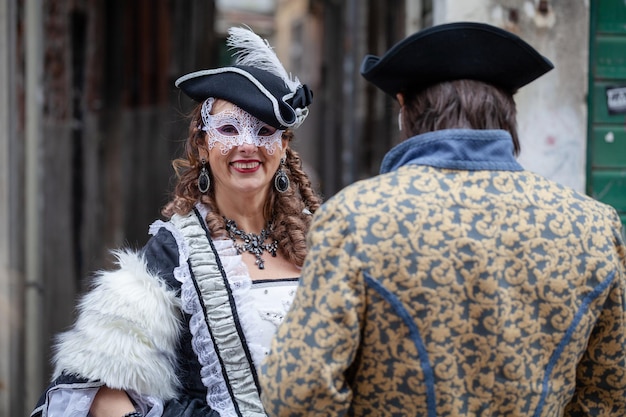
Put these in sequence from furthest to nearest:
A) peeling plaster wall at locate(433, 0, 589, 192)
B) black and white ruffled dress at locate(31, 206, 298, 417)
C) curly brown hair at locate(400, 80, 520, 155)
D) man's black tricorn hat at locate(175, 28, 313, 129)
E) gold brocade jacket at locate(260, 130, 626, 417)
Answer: peeling plaster wall at locate(433, 0, 589, 192)
man's black tricorn hat at locate(175, 28, 313, 129)
black and white ruffled dress at locate(31, 206, 298, 417)
curly brown hair at locate(400, 80, 520, 155)
gold brocade jacket at locate(260, 130, 626, 417)

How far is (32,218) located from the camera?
5.02 m

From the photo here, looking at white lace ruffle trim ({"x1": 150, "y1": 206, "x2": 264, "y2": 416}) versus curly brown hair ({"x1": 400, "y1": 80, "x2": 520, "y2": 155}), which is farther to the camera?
white lace ruffle trim ({"x1": 150, "y1": 206, "x2": 264, "y2": 416})

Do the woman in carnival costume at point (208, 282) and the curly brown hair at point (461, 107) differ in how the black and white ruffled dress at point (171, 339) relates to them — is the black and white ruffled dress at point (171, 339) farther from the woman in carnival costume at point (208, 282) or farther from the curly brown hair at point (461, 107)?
the curly brown hair at point (461, 107)

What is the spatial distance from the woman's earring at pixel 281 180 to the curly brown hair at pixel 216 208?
0.02m

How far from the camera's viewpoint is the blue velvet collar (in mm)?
1946

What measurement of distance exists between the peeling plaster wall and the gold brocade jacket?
2.35 meters

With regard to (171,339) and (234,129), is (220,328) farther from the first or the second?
(234,129)

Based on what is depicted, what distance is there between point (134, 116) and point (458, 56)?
22.7ft

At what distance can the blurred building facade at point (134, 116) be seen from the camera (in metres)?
4.28

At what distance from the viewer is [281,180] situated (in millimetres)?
2938

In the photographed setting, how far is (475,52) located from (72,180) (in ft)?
17.1

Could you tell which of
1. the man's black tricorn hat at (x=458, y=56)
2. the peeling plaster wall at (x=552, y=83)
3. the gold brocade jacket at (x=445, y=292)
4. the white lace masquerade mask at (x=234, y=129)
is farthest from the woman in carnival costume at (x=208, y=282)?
the peeling plaster wall at (x=552, y=83)

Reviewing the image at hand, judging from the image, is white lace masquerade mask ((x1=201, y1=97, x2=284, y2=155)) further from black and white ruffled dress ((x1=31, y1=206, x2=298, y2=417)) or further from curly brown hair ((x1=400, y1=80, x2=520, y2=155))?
curly brown hair ((x1=400, y1=80, x2=520, y2=155))

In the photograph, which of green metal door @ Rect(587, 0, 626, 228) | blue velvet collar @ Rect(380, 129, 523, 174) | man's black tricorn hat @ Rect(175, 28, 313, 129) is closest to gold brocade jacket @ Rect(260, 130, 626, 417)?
blue velvet collar @ Rect(380, 129, 523, 174)
